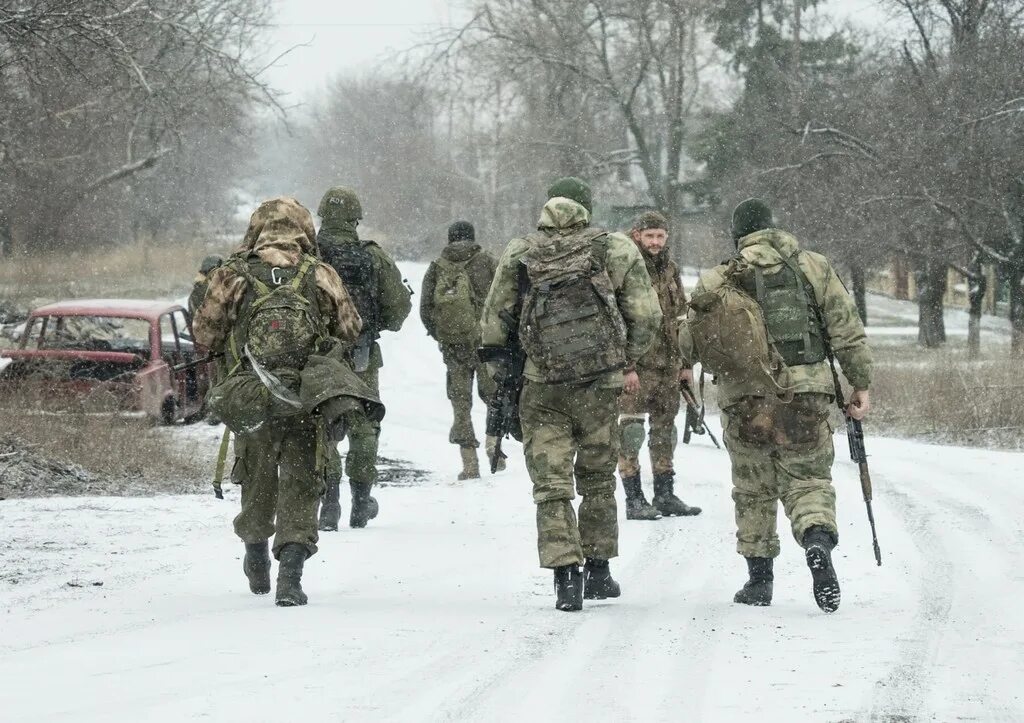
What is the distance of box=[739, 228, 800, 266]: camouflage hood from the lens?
6.55 m

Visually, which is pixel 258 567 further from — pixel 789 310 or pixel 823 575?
pixel 789 310

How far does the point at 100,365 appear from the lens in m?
14.7

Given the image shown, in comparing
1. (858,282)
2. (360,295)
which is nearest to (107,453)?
(360,295)

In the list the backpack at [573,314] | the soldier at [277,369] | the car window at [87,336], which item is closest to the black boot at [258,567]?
the soldier at [277,369]

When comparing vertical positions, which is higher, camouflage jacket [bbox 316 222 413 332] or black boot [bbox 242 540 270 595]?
camouflage jacket [bbox 316 222 413 332]

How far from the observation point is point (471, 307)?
11.1 meters

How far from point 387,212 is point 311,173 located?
44.2 metres

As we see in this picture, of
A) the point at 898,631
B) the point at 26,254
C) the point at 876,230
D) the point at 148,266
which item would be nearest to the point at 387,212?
the point at 148,266

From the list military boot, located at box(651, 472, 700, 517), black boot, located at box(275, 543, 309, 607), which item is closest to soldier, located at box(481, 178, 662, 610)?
black boot, located at box(275, 543, 309, 607)

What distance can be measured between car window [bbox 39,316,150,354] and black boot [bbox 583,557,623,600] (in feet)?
30.6

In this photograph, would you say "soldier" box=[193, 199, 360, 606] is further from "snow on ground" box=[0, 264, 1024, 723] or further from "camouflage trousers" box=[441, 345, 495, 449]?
"camouflage trousers" box=[441, 345, 495, 449]

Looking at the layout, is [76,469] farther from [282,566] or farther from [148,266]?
[148,266]

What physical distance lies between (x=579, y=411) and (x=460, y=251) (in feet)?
15.5

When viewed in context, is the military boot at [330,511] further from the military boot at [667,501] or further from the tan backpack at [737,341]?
the tan backpack at [737,341]
